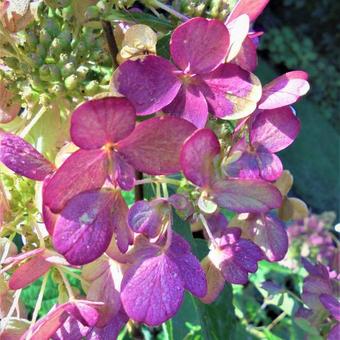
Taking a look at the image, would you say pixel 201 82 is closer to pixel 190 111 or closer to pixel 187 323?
pixel 190 111

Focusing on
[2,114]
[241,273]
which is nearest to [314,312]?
[241,273]

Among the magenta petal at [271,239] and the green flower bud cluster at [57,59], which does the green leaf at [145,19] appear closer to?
the green flower bud cluster at [57,59]

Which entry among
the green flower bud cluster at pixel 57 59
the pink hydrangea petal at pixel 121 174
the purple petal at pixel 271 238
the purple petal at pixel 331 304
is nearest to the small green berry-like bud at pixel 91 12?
the green flower bud cluster at pixel 57 59

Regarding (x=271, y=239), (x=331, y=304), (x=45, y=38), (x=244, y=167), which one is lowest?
(x=331, y=304)

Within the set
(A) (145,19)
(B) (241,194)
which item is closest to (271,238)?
(B) (241,194)

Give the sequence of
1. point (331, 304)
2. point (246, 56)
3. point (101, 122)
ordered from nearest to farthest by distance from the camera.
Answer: point (101, 122) → point (246, 56) → point (331, 304)

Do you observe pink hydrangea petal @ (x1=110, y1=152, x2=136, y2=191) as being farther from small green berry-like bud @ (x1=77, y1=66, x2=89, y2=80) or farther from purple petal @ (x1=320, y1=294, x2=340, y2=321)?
purple petal @ (x1=320, y1=294, x2=340, y2=321)

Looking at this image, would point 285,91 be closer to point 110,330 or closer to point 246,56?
point 246,56
